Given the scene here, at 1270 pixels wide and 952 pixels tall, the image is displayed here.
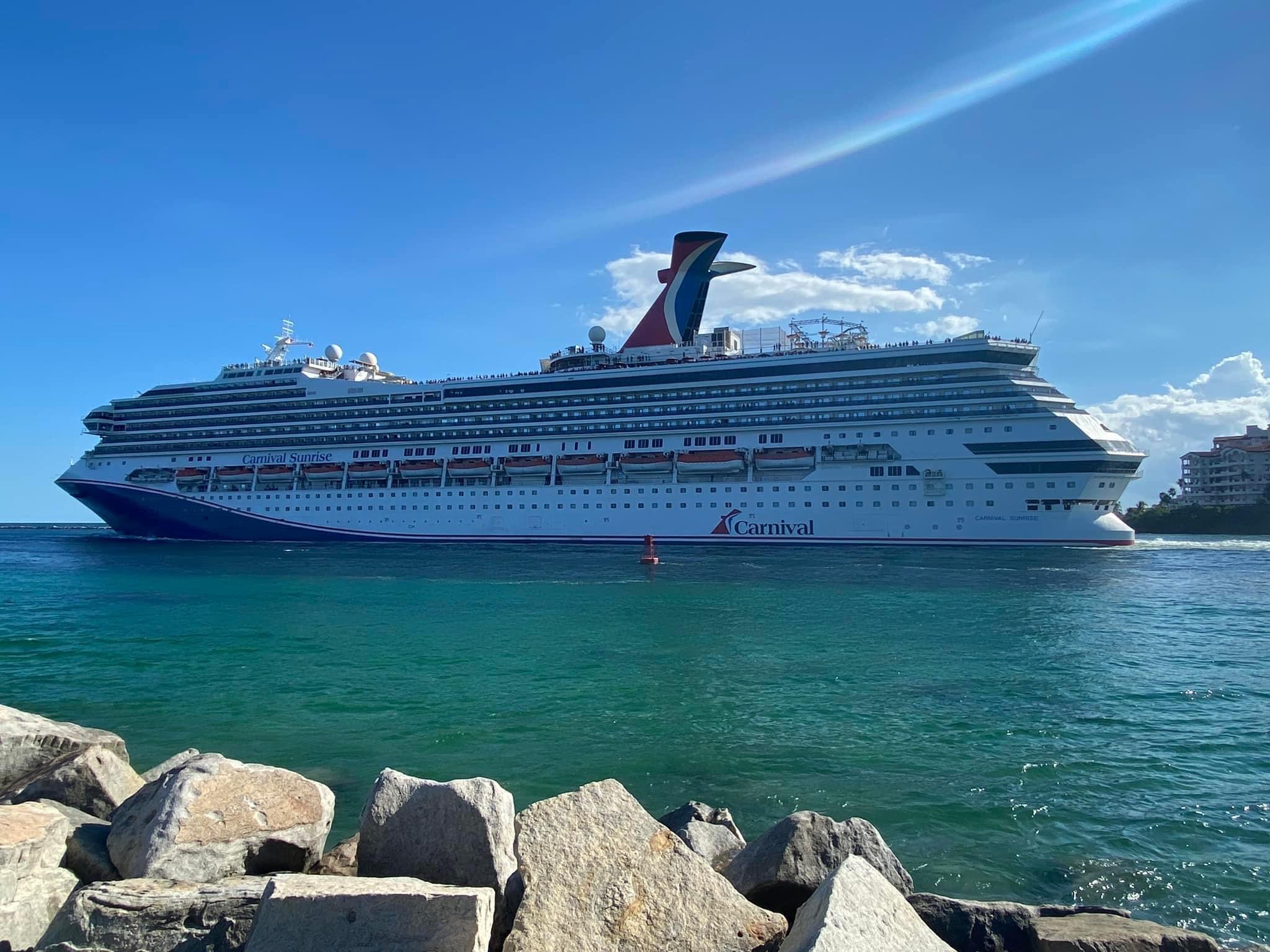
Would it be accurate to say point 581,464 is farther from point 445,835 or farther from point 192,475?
point 445,835

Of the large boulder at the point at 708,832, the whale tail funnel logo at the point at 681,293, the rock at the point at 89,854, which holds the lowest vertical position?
the large boulder at the point at 708,832

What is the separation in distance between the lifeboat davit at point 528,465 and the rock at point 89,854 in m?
48.7

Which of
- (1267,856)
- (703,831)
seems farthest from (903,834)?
(1267,856)

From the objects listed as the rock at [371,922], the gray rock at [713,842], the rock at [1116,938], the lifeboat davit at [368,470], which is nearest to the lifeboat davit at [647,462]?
the lifeboat davit at [368,470]

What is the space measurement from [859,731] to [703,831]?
4916 mm

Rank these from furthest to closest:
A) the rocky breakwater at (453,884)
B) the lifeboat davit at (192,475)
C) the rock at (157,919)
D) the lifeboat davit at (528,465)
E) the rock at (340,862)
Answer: the lifeboat davit at (192,475), the lifeboat davit at (528,465), the rock at (340,862), the rock at (157,919), the rocky breakwater at (453,884)

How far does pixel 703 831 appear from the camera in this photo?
6496mm

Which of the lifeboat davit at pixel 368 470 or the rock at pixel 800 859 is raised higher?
the lifeboat davit at pixel 368 470

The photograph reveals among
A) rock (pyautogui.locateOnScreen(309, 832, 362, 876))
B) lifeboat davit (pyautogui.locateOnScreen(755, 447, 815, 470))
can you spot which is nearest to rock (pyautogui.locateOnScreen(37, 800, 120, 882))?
rock (pyautogui.locateOnScreen(309, 832, 362, 876))

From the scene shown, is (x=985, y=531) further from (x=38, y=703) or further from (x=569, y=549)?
(x=38, y=703)

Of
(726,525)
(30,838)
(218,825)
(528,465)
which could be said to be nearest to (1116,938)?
(218,825)

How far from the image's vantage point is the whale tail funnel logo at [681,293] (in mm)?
61594

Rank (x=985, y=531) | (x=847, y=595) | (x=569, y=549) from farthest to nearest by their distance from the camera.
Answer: (x=569, y=549)
(x=985, y=531)
(x=847, y=595)

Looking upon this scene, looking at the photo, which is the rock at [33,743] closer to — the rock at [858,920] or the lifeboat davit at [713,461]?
the rock at [858,920]
